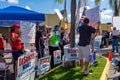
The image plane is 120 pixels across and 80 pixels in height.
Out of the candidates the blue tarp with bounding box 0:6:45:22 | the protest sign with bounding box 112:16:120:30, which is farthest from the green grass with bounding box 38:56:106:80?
the protest sign with bounding box 112:16:120:30

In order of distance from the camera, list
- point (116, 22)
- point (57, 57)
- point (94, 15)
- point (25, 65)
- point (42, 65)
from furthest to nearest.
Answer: point (116, 22), point (57, 57), point (94, 15), point (42, 65), point (25, 65)

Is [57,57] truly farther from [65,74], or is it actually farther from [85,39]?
[85,39]

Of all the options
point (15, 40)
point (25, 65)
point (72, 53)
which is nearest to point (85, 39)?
point (72, 53)

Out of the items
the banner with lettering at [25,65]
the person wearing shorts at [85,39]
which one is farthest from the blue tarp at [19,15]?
the banner with lettering at [25,65]

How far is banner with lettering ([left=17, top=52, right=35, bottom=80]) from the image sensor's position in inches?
291

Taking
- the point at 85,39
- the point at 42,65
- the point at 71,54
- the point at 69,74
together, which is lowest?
the point at 69,74

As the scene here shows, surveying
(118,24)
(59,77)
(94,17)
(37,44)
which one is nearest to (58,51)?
(37,44)

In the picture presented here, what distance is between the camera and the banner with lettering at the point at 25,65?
7388 millimetres

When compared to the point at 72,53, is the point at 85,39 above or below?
above

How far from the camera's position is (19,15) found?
1459cm

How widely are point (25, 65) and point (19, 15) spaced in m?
7.14

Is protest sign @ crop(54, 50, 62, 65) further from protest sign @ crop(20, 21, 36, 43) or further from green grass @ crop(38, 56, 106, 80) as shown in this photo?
protest sign @ crop(20, 21, 36, 43)

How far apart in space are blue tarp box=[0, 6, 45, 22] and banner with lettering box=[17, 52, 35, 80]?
256 inches

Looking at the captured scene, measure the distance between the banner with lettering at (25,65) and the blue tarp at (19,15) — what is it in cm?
649
